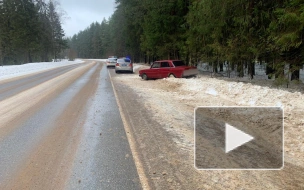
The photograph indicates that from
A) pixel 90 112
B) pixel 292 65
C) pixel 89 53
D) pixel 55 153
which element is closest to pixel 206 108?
pixel 90 112

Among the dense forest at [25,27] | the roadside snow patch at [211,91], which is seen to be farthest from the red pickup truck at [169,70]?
the dense forest at [25,27]

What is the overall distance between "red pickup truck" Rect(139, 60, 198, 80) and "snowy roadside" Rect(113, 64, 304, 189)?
339 centimetres

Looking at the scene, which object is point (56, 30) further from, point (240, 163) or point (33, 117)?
point (240, 163)

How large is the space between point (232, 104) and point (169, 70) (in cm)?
876

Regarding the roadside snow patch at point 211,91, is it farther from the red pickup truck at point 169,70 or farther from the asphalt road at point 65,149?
the red pickup truck at point 169,70

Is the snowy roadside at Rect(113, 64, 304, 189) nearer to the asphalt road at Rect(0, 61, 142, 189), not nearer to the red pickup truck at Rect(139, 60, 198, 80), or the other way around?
the asphalt road at Rect(0, 61, 142, 189)

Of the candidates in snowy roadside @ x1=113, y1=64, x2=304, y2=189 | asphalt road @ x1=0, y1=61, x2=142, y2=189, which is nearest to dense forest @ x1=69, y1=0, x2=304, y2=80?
snowy roadside @ x1=113, y1=64, x2=304, y2=189

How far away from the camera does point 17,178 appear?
3.54 meters

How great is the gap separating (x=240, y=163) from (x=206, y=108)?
4282 millimetres

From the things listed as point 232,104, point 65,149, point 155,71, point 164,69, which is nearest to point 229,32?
point 164,69

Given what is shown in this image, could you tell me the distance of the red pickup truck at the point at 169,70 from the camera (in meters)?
16.3

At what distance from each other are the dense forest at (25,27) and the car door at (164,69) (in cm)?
4094

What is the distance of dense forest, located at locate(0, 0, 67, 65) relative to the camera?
155 ft
